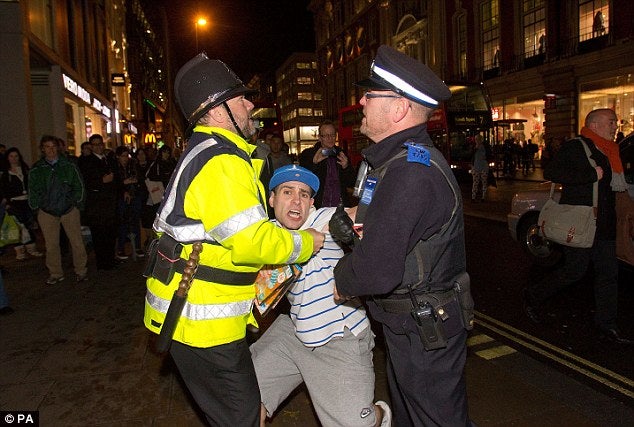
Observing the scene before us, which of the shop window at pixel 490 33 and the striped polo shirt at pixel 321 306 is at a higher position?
the shop window at pixel 490 33

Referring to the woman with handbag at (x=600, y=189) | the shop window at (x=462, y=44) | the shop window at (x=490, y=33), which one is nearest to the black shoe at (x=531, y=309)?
the woman with handbag at (x=600, y=189)

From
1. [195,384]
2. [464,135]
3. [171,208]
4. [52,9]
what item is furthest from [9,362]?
[464,135]

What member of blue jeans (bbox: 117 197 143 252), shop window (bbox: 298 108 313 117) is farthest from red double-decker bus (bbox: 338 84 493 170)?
shop window (bbox: 298 108 313 117)

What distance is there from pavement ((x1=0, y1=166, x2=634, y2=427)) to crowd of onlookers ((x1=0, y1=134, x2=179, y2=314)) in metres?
1.25

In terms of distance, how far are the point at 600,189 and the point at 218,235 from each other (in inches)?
153

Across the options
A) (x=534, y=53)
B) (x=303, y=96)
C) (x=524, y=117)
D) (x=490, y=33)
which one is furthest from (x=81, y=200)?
(x=303, y=96)

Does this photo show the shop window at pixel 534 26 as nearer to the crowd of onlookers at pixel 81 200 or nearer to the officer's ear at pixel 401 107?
the crowd of onlookers at pixel 81 200

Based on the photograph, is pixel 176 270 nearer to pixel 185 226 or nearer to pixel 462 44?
pixel 185 226

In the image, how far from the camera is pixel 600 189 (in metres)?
4.52

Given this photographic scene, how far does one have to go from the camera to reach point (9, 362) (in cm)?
445

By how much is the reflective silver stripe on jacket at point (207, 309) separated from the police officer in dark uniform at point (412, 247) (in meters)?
0.40

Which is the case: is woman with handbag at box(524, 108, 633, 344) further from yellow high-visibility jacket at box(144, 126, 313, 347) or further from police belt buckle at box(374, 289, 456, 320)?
yellow high-visibility jacket at box(144, 126, 313, 347)

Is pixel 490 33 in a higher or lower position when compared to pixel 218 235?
higher

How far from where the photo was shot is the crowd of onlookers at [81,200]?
6.79 m
